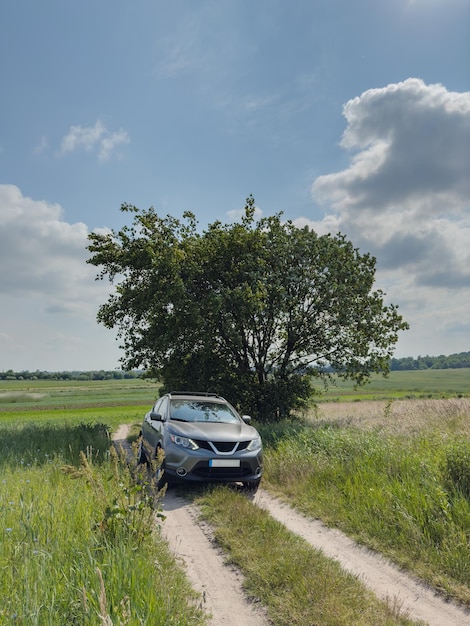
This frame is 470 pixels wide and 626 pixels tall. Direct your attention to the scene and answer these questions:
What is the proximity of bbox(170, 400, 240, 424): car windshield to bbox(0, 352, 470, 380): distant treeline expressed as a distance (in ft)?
457

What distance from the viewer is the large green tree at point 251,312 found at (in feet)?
58.7

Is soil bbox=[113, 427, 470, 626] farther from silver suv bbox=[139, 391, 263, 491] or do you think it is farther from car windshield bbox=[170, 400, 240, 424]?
car windshield bbox=[170, 400, 240, 424]

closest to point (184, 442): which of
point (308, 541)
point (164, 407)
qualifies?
point (164, 407)

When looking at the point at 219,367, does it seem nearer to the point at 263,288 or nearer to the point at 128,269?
the point at 263,288

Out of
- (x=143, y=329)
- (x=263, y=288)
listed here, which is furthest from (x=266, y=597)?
(x=143, y=329)

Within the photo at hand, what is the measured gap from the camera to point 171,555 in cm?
484

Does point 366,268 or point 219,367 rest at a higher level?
point 366,268

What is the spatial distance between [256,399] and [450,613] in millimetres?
15683

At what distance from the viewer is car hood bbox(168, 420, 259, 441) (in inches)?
309

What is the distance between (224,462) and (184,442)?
0.82 m

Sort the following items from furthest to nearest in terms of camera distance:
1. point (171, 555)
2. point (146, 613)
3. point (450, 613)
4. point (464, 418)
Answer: point (464, 418) → point (171, 555) → point (450, 613) → point (146, 613)

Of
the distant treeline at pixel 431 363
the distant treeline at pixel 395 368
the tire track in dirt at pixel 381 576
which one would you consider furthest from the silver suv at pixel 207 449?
the distant treeline at pixel 431 363

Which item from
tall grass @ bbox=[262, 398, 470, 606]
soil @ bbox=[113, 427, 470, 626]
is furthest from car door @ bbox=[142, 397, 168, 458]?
tall grass @ bbox=[262, 398, 470, 606]

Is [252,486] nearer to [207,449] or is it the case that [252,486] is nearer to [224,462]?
[224,462]
